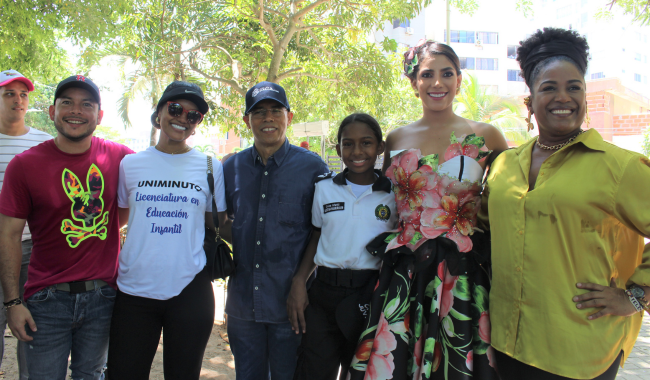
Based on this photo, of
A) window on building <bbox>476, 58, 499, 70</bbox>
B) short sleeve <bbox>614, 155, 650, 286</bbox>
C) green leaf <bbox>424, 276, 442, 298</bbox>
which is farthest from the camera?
window on building <bbox>476, 58, 499, 70</bbox>

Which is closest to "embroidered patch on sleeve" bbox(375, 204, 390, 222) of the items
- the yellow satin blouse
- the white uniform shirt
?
the white uniform shirt

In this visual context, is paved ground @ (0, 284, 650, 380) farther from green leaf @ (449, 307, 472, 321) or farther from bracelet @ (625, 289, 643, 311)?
bracelet @ (625, 289, 643, 311)

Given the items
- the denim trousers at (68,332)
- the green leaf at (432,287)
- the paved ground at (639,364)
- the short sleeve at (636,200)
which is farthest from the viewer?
the paved ground at (639,364)

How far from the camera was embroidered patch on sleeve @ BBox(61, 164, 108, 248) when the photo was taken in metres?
2.46

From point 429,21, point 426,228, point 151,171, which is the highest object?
point 429,21

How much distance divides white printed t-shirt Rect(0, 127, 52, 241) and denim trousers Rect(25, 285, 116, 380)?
98 centimetres

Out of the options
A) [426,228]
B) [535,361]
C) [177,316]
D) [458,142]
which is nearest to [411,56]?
[458,142]

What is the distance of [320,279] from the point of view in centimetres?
251

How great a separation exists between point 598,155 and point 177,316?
239 cm

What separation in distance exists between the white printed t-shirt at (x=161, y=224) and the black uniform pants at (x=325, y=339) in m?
0.78

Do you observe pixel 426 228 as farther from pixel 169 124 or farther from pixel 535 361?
pixel 169 124

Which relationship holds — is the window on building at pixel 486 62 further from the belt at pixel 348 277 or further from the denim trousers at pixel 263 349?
the denim trousers at pixel 263 349

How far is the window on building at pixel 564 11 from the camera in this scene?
145 feet

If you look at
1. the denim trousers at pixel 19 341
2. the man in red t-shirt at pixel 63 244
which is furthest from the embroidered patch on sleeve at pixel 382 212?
the denim trousers at pixel 19 341
